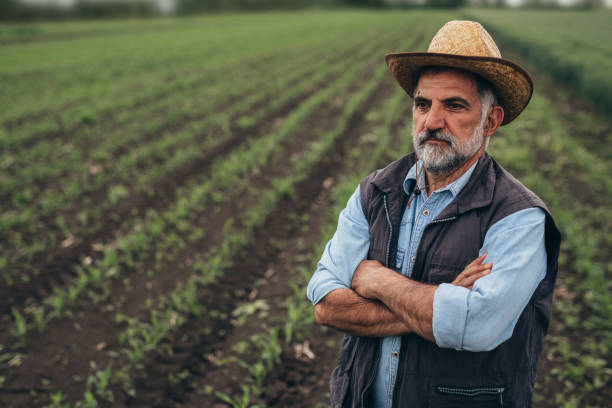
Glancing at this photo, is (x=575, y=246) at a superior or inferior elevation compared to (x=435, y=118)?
inferior

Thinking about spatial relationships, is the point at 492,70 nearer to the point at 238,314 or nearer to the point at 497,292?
the point at 497,292

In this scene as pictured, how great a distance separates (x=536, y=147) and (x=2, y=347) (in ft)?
30.8

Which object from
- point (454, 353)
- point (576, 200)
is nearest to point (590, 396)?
point (454, 353)

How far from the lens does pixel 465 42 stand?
179 centimetres

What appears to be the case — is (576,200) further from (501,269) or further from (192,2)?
(192,2)

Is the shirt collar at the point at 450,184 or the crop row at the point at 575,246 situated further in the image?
the crop row at the point at 575,246

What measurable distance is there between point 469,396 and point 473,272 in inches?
19.7

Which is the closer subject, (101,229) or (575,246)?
(575,246)

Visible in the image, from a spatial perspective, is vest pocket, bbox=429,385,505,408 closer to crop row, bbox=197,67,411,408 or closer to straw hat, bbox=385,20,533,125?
straw hat, bbox=385,20,533,125

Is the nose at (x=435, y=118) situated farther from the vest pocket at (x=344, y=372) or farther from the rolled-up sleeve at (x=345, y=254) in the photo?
the vest pocket at (x=344, y=372)

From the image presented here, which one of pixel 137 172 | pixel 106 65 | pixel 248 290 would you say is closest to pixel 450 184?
pixel 248 290

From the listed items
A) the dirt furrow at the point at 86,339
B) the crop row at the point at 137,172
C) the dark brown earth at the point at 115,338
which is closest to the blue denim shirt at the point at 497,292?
the dark brown earth at the point at 115,338

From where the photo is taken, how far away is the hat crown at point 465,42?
5.86 ft

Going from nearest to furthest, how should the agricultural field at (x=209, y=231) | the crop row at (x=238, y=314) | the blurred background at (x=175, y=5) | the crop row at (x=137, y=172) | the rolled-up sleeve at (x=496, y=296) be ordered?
the rolled-up sleeve at (x=496, y=296) → the agricultural field at (x=209, y=231) → the crop row at (x=238, y=314) → the crop row at (x=137, y=172) → the blurred background at (x=175, y=5)
